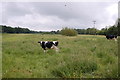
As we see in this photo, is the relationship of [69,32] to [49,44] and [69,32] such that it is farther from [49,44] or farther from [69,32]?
[49,44]

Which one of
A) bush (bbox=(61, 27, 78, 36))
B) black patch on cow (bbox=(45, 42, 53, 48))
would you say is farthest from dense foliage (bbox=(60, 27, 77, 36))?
black patch on cow (bbox=(45, 42, 53, 48))

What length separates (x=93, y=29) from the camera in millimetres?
85938

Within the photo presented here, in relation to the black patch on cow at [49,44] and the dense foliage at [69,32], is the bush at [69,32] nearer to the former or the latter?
the dense foliage at [69,32]

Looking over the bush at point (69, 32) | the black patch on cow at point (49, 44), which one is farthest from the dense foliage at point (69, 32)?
the black patch on cow at point (49, 44)

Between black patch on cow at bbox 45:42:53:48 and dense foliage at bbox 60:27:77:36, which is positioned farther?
dense foliage at bbox 60:27:77:36

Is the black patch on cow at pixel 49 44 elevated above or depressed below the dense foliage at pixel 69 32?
below

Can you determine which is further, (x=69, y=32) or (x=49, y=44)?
(x=69, y=32)

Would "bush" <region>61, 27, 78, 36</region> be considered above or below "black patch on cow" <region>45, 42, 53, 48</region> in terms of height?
above

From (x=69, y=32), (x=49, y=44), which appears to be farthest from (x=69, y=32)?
(x=49, y=44)

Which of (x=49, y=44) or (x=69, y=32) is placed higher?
(x=69, y=32)

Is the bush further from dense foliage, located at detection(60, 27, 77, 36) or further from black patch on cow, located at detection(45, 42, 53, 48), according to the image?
black patch on cow, located at detection(45, 42, 53, 48)

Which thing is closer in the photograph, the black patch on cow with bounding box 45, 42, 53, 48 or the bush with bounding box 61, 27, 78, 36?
the black patch on cow with bounding box 45, 42, 53, 48

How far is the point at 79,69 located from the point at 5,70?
2312mm

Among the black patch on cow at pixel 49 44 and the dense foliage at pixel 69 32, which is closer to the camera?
the black patch on cow at pixel 49 44
